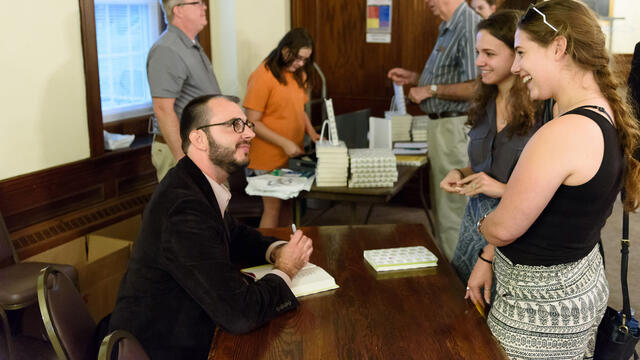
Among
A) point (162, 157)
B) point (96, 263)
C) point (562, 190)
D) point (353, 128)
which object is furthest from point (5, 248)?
point (353, 128)

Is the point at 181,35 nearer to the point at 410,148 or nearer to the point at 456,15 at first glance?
the point at 456,15

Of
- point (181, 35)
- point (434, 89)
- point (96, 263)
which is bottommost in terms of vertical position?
point (96, 263)

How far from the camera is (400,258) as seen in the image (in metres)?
2.16

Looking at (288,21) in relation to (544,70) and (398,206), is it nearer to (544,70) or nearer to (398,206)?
(398,206)

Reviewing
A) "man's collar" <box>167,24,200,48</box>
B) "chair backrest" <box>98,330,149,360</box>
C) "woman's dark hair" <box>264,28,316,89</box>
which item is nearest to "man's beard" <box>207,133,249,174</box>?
"chair backrest" <box>98,330,149,360</box>

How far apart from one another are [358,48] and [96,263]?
3887mm

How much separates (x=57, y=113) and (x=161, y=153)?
2.05 ft

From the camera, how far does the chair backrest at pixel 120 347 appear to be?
1236mm

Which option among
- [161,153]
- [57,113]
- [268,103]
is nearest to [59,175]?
[57,113]

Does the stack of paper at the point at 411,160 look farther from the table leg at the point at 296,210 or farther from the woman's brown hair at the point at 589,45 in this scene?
the woman's brown hair at the point at 589,45

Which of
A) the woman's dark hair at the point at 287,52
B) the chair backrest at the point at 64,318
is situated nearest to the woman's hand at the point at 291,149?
the woman's dark hair at the point at 287,52

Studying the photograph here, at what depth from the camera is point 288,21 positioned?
6.28 metres

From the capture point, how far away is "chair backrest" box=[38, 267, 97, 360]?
148 cm

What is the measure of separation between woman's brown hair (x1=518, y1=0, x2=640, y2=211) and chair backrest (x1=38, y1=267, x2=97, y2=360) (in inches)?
54.1
